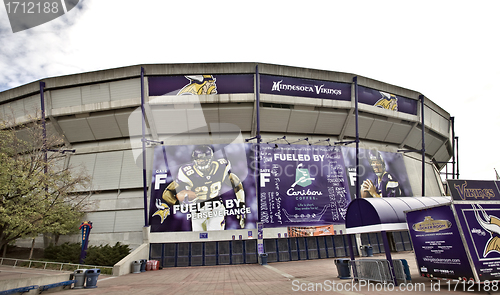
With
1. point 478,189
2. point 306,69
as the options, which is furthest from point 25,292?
point 306,69

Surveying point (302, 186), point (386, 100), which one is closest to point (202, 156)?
point (302, 186)

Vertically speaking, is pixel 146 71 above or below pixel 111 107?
above

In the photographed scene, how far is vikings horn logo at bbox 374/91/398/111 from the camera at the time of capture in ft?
108

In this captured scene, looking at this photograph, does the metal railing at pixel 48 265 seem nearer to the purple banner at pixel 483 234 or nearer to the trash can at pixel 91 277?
the trash can at pixel 91 277

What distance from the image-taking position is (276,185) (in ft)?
92.9

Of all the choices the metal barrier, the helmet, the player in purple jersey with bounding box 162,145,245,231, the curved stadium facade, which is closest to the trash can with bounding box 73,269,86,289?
the curved stadium facade

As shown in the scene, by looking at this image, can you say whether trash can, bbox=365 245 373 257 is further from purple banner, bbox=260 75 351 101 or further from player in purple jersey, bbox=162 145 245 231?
purple banner, bbox=260 75 351 101

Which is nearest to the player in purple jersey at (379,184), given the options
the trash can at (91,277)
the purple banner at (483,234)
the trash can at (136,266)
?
the purple banner at (483,234)

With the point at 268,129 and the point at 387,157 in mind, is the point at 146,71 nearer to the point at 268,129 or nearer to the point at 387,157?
the point at 268,129

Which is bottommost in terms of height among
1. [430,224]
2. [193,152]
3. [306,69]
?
[430,224]

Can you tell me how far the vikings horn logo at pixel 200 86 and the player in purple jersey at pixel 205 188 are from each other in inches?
215

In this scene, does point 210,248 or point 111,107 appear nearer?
point 210,248

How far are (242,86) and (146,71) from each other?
29.1 feet

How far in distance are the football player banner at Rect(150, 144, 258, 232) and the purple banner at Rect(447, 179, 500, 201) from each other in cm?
1782
